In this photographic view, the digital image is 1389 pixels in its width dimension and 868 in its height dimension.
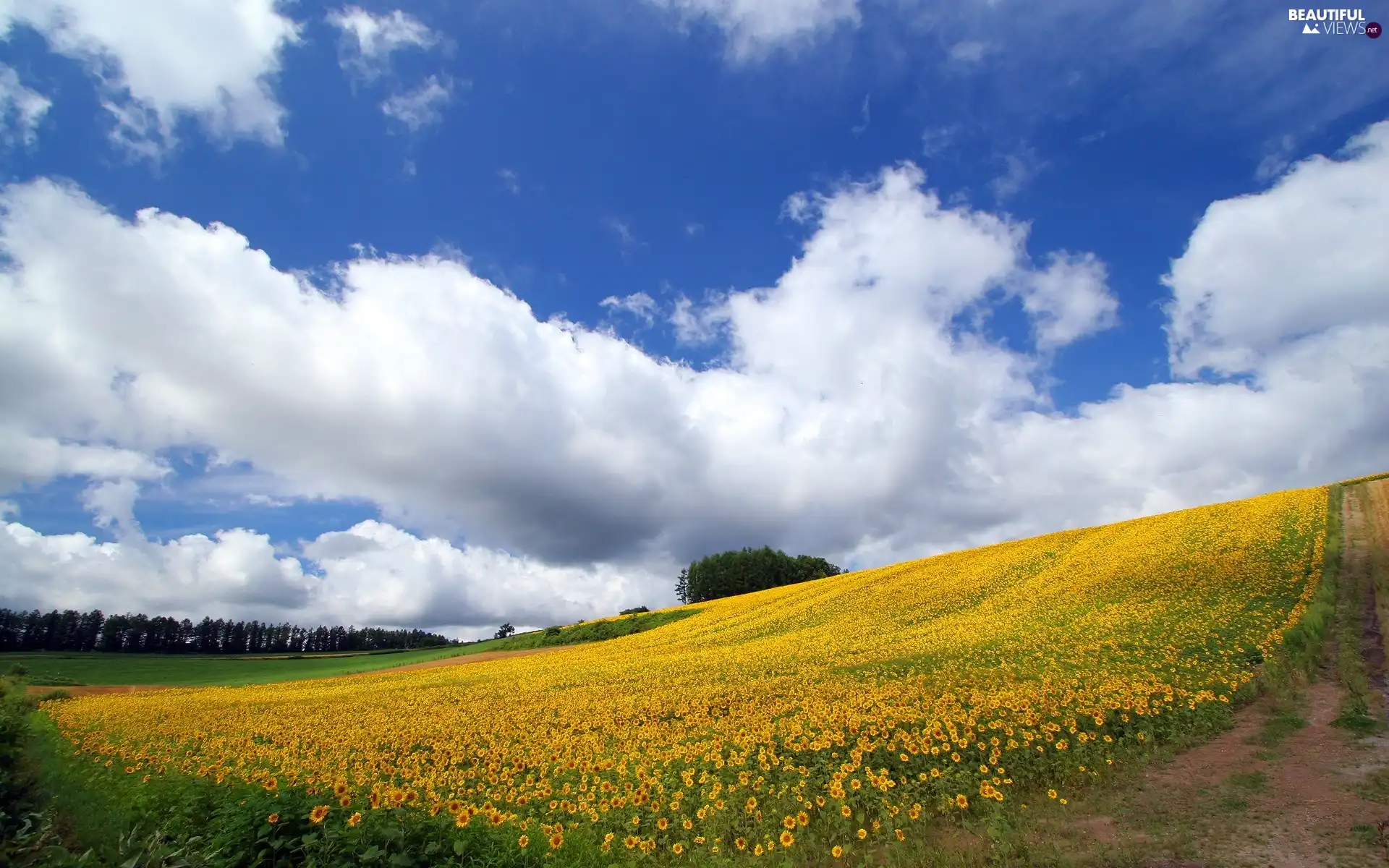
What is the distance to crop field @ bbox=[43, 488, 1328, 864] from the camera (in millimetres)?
8039

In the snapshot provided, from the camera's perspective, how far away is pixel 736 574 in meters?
113

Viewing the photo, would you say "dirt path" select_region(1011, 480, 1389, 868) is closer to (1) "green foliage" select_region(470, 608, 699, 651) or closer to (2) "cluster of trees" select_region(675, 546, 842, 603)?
(1) "green foliage" select_region(470, 608, 699, 651)

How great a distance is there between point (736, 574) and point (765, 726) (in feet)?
337

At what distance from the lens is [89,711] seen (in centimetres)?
2134

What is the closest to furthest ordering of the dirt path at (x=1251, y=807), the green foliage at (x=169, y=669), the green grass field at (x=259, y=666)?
1. the dirt path at (x=1251, y=807)
2. the green foliage at (x=169, y=669)
3. the green grass field at (x=259, y=666)

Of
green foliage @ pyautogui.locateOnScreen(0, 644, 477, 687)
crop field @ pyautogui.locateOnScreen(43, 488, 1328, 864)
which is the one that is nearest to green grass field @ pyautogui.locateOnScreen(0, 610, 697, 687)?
green foliage @ pyautogui.locateOnScreen(0, 644, 477, 687)

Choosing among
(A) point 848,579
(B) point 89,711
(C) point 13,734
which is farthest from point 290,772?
Result: (A) point 848,579

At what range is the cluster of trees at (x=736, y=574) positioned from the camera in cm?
11219

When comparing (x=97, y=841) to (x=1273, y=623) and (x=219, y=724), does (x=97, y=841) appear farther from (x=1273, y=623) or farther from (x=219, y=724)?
(x=1273, y=623)

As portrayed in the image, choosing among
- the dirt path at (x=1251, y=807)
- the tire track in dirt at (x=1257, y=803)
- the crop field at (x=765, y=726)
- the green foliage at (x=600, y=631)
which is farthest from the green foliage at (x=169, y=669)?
the tire track in dirt at (x=1257, y=803)

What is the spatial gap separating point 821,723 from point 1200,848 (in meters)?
5.63

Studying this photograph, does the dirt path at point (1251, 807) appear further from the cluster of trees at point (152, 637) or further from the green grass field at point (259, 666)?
the cluster of trees at point (152, 637)

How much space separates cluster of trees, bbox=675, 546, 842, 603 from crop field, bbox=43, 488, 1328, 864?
83913 mm

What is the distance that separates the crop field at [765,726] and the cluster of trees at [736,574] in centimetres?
8391
